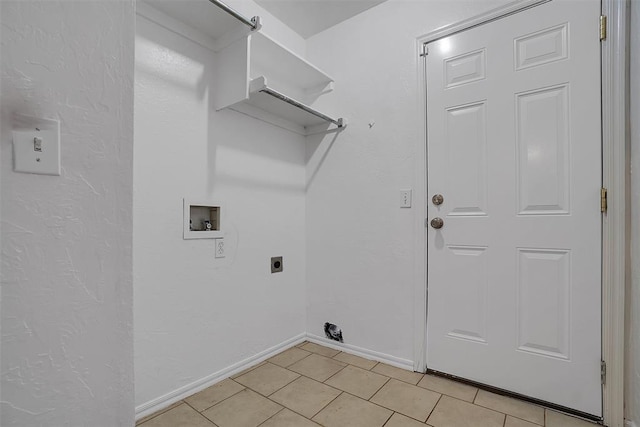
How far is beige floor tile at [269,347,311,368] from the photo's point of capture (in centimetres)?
195

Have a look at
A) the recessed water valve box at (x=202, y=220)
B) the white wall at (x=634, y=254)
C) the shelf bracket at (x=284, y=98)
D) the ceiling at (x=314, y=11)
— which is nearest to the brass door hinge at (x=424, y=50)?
the ceiling at (x=314, y=11)

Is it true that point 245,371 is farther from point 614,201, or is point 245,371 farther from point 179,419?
point 614,201

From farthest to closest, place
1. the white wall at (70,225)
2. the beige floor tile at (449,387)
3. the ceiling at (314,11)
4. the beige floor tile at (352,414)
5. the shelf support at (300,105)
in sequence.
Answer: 1. the ceiling at (314,11)
2. the shelf support at (300,105)
3. the beige floor tile at (449,387)
4. the beige floor tile at (352,414)
5. the white wall at (70,225)

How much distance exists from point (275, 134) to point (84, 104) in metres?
1.52

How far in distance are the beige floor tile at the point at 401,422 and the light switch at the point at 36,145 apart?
1548 mm

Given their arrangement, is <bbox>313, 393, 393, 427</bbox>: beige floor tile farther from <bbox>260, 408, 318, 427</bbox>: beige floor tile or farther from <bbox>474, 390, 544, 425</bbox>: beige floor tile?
<bbox>474, 390, 544, 425</bbox>: beige floor tile

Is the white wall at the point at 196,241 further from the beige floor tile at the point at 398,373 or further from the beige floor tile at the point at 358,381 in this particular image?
the beige floor tile at the point at 398,373

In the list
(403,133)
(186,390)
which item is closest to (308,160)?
(403,133)

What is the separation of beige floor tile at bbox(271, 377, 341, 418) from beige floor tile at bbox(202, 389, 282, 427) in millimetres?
67

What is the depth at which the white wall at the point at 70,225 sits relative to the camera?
58 centimetres

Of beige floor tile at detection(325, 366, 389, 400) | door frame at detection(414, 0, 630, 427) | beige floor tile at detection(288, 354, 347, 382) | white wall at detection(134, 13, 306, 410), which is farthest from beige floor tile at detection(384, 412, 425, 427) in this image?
white wall at detection(134, 13, 306, 410)

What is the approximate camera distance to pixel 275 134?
84.4 inches

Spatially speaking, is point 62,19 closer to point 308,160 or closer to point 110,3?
point 110,3

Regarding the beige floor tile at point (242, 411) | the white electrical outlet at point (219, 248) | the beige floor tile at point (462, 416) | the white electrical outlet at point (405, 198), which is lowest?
the beige floor tile at point (242, 411)
